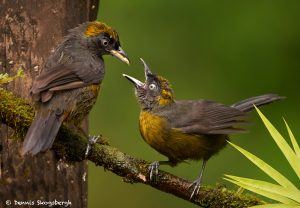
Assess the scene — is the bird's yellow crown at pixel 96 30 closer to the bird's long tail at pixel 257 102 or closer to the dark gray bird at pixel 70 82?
the dark gray bird at pixel 70 82

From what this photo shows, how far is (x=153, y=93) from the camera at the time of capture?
6.23 metres

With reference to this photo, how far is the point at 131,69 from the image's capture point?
8789 mm

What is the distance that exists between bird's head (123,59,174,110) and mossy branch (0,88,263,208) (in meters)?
0.83

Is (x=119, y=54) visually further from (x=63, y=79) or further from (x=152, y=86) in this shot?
(x=63, y=79)

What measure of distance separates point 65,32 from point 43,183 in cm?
125

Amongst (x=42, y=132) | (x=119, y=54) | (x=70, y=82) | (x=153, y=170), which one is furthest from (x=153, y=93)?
(x=42, y=132)

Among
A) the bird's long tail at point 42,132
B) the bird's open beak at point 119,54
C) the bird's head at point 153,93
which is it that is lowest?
the bird's long tail at point 42,132

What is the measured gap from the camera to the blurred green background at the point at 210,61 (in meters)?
8.30

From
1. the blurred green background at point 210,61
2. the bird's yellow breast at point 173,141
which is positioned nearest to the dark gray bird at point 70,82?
the bird's yellow breast at point 173,141

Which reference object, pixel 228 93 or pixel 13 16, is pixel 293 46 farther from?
pixel 13 16

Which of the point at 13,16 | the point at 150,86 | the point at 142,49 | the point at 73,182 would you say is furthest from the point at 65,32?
the point at 142,49

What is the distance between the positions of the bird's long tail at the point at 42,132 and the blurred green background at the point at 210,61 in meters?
3.05

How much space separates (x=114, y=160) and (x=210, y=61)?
3.50 m

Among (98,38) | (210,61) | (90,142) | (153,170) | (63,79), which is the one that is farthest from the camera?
(210,61)
